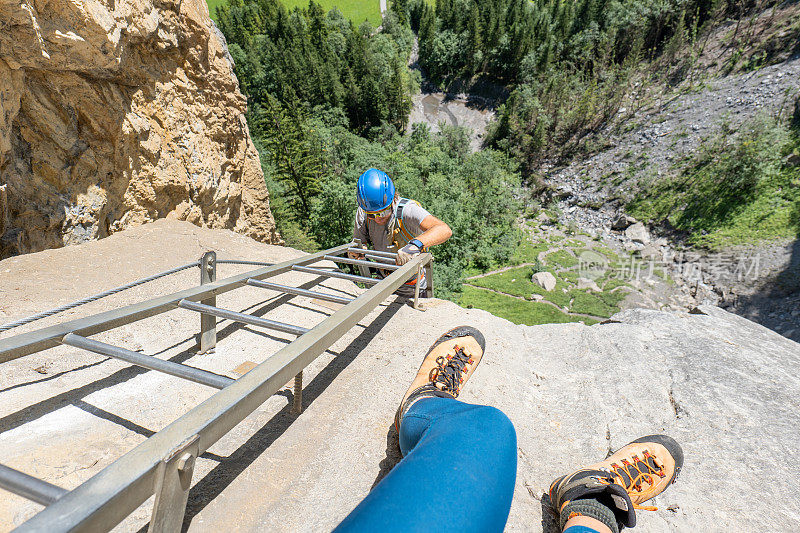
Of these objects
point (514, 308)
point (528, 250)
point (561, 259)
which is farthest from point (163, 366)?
point (528, 250)

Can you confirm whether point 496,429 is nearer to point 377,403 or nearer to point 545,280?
point 377,403

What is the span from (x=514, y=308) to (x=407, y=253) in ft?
39.9

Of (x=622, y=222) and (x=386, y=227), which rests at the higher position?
(x=386, y=227)

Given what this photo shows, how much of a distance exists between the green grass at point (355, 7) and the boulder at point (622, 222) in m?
60.7

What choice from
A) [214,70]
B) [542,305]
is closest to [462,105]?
[542,305]

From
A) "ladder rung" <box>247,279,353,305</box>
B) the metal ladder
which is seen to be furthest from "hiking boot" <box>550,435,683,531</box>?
"ladder rung" <box>247,279,353,305</box>

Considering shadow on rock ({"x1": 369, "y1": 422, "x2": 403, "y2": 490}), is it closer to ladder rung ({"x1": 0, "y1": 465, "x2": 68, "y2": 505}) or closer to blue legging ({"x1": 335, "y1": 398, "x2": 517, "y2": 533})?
blue legging ({"x1": 335, "y1": 398, "x2": 517, "y2": 533})

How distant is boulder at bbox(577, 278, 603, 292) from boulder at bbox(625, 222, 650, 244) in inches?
260

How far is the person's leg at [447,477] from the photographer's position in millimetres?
1009

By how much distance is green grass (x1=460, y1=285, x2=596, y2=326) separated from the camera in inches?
536

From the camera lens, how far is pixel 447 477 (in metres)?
1.17

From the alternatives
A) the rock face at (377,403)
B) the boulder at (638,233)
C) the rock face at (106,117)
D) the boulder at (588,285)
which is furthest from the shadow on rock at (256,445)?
the boulder at (638,233)

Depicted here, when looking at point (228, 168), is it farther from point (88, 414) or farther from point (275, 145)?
point (275, 145)

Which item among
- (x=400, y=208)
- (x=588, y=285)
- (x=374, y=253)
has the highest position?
(x=400, y=208)
